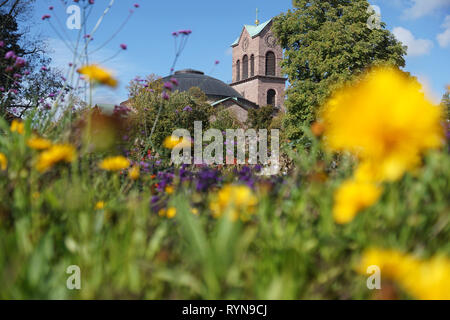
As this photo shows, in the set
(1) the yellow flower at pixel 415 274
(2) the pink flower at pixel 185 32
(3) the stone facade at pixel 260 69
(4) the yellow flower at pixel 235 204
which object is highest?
(3) the stone facade at pixel 260 69

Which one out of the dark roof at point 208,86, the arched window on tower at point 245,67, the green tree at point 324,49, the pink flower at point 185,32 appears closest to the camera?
the pink flower at point 185,32

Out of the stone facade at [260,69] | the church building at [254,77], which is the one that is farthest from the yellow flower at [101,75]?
the stone facade at [260,69]

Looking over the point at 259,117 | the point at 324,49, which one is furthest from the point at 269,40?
the point at 324,49

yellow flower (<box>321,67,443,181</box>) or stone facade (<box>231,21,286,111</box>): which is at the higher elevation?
stone facade (<box>231,21,286,111</box>)

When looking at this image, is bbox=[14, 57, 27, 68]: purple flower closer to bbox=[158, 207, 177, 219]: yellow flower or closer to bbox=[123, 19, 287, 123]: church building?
bbox=[158, 207, 177, 219]: yellow flower

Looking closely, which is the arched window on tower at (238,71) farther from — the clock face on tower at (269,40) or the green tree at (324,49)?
the green tree at (324,49)

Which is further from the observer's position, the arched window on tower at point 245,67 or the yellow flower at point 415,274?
the arched window on tower at point 245,67

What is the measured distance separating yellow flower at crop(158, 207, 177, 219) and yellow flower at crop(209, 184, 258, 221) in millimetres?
190

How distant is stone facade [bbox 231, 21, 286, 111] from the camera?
46209 mm

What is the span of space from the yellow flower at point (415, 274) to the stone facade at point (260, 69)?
151ft

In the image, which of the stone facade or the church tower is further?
the church tower

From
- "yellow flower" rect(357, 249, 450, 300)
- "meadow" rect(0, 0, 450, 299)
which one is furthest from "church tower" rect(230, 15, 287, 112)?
"yellow flower" rect(357, 249, 450, 300)

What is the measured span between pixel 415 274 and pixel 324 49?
66.8ft

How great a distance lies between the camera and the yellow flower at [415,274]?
0.82 metres
